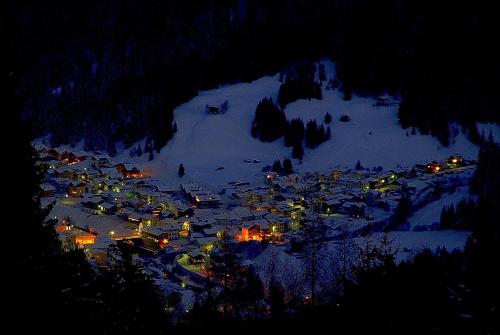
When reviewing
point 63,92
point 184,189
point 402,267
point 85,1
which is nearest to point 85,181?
point 184,189

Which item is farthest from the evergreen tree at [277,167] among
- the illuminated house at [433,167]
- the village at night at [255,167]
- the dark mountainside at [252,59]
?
the dark mountainside at [252,59]

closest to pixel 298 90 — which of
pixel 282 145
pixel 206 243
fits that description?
pixel 282 145

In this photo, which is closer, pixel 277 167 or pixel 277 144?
pixel 277 167

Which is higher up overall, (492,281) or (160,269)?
(492,281)

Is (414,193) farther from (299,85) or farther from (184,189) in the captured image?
(299,85)

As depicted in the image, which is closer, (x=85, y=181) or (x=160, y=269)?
(x=160, y=269)

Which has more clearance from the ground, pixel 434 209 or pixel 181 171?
pixel 181 171

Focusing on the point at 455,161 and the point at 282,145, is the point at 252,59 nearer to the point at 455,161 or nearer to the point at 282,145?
the point at 282,145
